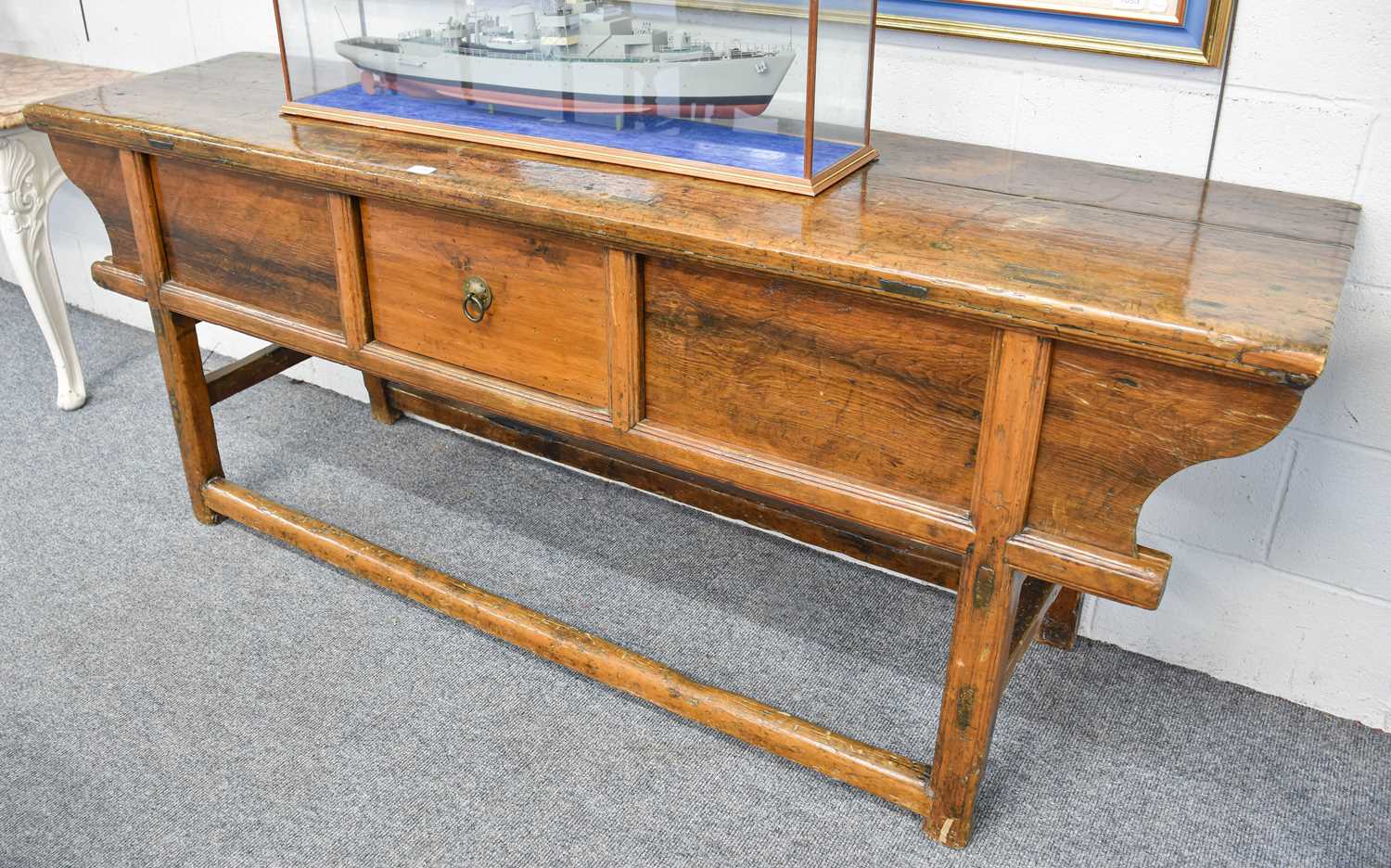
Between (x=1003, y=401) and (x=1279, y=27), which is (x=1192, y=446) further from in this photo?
(x=1279, y=27)

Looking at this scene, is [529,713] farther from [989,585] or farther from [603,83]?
[603,83]

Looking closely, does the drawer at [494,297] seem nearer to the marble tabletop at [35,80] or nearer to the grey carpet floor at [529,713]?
the grey carpet floor at [529,713]

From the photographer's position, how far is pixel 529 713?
6.98 ft

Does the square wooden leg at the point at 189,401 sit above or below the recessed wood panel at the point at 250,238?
below

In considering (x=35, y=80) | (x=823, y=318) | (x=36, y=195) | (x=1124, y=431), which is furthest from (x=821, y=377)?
(x=35, y=80)

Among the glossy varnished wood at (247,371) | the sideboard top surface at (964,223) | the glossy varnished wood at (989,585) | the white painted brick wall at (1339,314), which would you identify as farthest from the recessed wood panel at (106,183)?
the glossy varnished wood at (989,585)

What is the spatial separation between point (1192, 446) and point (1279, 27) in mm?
826

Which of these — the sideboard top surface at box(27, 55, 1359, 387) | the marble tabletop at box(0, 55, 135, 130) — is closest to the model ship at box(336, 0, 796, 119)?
the sideboard top surface at box(27, 55, 1359, 387)

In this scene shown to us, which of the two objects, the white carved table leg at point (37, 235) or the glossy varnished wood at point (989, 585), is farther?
the white carved table leg at point (37, 235)

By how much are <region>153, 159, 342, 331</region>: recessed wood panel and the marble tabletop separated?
914 mm

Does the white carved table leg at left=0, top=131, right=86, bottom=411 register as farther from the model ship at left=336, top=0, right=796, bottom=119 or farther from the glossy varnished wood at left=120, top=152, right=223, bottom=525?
the model ship at left=336, top=0, right=796, bottom=119

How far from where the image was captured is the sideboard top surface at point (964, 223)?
1.36m

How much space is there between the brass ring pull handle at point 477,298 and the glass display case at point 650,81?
253 mm

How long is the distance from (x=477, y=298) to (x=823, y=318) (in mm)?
624
